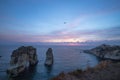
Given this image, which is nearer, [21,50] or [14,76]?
[14,76]

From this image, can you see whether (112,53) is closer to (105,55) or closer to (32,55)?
(105,55)

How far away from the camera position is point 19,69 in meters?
63.9

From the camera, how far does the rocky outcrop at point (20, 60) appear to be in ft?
198

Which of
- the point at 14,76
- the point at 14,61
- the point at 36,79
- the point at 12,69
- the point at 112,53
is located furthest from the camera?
the point at 112,53

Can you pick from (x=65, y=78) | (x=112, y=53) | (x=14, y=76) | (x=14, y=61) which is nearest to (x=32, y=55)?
(x=14, y=61)

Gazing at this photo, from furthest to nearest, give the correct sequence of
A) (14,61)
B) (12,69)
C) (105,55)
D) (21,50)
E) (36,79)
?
(105,55) → (21,50) → (14,61) → (12,69) → (36,79)

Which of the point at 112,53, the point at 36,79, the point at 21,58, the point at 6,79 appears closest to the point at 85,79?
the point at 36,79

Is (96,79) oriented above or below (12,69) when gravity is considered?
above

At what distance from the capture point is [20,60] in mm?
75562

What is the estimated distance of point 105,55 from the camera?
5000 inches

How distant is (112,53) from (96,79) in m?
114

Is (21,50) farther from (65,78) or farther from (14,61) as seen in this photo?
(65,78)

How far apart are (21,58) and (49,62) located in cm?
1809

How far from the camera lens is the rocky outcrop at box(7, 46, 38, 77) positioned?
198ft
